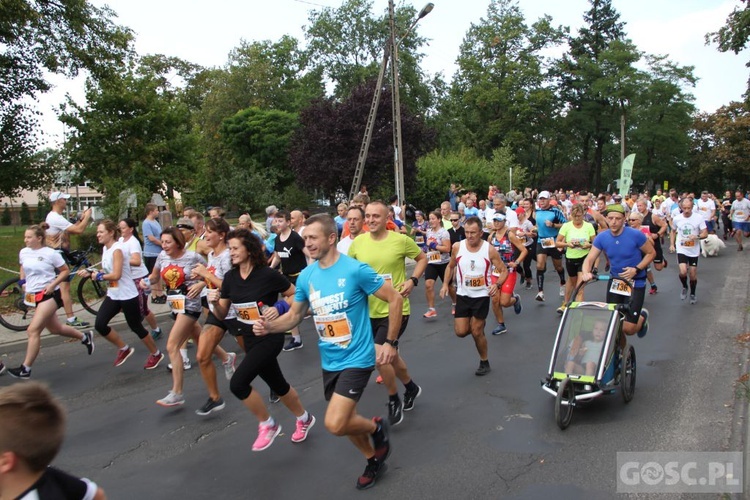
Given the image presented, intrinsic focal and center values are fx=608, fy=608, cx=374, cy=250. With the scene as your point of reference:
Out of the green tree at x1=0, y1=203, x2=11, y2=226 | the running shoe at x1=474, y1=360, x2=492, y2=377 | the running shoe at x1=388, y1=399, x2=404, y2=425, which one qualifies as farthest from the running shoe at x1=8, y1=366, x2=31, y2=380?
the green tree at x1=0, y1=203, x2=11, y2=226

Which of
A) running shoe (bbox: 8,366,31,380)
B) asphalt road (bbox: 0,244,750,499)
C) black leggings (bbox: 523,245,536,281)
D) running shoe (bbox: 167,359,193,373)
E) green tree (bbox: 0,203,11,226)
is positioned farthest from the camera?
green tree (bbox: 0,203,11,226)

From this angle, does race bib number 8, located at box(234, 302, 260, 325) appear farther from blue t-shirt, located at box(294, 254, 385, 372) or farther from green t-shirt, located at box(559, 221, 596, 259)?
green t-shirt, located at box(559, 221, 596, 259)

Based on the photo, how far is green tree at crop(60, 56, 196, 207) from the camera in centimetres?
2386

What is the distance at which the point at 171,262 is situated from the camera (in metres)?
6.56

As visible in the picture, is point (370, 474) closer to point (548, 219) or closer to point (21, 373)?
point (21, 373)

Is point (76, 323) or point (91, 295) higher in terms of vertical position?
point (91, 295)

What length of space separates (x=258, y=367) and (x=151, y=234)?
24.1 feet

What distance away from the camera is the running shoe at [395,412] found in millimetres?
5547

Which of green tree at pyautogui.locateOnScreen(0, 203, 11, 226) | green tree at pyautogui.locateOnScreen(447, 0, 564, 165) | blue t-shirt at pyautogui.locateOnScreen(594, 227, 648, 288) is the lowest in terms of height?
green tree at pyautogui.locateOnScreen(0, 203, 11, 226)

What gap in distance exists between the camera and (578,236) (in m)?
9.98

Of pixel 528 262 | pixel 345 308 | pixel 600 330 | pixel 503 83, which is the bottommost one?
pixel 528 262

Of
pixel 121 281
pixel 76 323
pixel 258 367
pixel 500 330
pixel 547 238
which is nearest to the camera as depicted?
pixel 258 367

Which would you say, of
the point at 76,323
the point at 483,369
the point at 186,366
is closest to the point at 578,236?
the point at 483,369

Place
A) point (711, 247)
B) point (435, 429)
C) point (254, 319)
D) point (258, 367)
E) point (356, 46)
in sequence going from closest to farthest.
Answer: point (258, 367) < point (254, 319) < point (435, 429) < point (711, 247) < point (356, 46)
